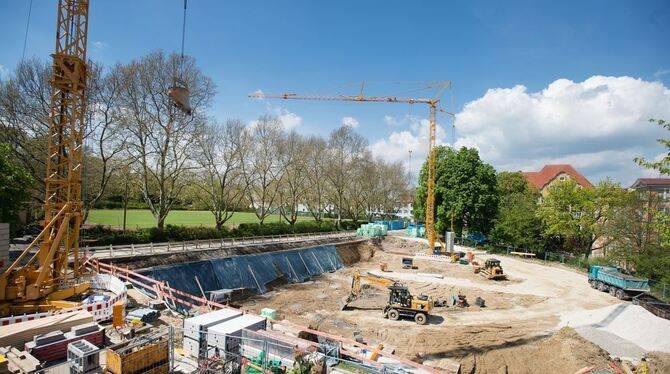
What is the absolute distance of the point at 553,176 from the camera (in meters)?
70.4

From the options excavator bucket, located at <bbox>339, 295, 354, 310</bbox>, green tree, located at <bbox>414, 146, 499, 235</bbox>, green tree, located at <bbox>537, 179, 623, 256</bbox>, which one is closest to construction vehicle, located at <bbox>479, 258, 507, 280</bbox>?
green tree, located at <bbox>537, 179, 623, 256</bbox>

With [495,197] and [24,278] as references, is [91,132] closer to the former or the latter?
[24,278]

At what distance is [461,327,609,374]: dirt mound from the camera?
1548 cm

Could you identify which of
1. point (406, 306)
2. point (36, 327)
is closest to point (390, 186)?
point (406, 306)

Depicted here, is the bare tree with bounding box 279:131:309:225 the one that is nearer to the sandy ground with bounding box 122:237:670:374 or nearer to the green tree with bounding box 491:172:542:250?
the sandy ground with bounding box 122:237:670:374

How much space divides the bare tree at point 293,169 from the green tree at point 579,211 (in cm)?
3215

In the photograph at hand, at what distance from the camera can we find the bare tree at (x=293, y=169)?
1847 inches

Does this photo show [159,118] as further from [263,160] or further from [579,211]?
[579,211]

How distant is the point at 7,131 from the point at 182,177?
13.7 meters

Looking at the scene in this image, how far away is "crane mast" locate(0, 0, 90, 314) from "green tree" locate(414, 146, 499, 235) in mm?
43993

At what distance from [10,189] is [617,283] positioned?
41.8 meters

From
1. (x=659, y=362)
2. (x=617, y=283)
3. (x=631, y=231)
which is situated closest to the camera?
(x=659, y=362)

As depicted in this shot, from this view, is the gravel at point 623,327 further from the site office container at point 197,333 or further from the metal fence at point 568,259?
the site office container at point 197,333

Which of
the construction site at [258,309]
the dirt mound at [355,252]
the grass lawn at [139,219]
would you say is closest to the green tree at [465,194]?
the dirt mound at [355,252]
